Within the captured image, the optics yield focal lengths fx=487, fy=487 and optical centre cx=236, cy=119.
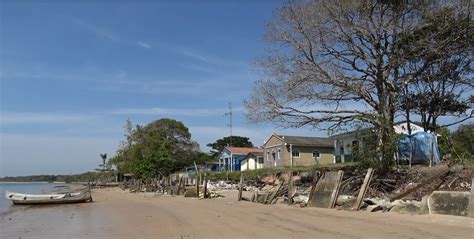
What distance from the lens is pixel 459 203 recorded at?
1600cm

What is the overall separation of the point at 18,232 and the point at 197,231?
6.98 m

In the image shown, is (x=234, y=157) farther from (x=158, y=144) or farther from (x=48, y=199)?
(x=48, y=199)

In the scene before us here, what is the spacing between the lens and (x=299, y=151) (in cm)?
5844

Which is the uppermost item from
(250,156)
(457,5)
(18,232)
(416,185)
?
(457,5)

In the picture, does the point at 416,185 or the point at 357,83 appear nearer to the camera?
the point at 416,185

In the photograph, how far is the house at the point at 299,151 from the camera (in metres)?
57.7

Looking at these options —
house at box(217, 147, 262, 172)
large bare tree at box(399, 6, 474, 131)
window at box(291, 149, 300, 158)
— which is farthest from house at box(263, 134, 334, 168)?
large bare tree at box(399, 6, 474, 131)

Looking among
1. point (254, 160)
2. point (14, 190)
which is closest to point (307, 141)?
point (254, 160)

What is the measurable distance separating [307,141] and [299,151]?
226 cm

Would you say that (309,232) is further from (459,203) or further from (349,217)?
(459,203)

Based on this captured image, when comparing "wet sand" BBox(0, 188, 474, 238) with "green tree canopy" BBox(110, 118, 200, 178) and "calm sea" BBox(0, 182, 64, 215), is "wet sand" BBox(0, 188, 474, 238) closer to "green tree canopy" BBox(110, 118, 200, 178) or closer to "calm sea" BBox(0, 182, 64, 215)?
"calm sea" BBox(0, 182, 64, 215)

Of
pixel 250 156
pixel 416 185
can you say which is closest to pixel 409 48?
pixel 416 185

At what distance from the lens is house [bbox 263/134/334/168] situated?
189 feet

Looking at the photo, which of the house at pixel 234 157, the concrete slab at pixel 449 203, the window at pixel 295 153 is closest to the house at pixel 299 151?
the window at pixel 295 153
